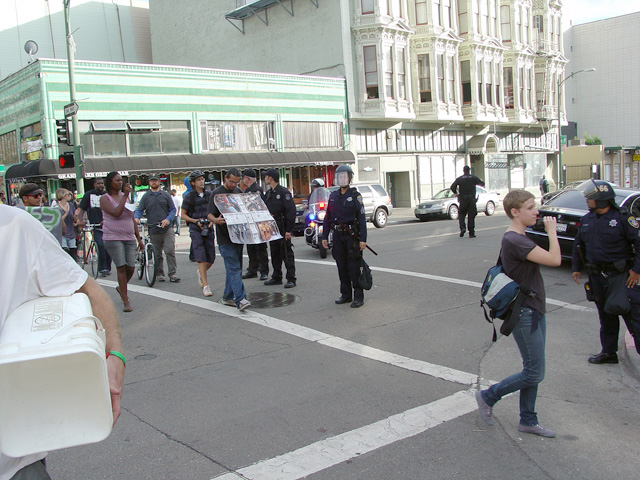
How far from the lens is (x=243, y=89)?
94.8 ft

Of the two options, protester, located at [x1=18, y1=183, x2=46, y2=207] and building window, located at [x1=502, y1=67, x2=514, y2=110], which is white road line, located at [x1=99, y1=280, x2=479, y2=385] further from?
building window, located at [x1=502, y1=67, x2=514, y2=110]

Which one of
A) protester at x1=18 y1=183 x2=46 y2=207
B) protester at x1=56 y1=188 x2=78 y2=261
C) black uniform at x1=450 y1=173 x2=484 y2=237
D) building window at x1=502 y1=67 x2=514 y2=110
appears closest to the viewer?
protester at x1=18 y1=183 x2=46 y2=207

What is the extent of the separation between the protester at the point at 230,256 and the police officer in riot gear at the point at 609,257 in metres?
4.31

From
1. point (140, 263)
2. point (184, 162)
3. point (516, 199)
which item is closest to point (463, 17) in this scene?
point (184, 162)

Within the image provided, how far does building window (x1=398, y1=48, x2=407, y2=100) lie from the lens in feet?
111

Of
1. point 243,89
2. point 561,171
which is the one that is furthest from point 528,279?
point 561,171

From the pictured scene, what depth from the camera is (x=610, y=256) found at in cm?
568

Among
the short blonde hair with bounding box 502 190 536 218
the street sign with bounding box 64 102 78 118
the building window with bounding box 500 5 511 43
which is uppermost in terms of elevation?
the building window with bounding box 500 5 511 43

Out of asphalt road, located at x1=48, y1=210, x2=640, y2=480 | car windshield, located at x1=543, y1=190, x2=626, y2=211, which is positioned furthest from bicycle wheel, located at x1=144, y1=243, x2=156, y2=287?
car windshield, located at x1=543, y1=190, x2=626, y2=211

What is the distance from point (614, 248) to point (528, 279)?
205 centimetres

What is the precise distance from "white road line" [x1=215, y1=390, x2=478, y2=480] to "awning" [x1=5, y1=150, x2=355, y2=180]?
21320mm

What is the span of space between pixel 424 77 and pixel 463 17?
606 centimetres

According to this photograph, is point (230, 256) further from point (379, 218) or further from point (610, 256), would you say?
point (379, 218)

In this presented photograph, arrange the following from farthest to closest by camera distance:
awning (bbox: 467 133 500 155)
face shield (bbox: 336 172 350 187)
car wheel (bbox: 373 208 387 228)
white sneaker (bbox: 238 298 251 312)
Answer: awning (bbox: 467 133 500 155) < car wheel (bbox: 373 208 387 228) < face shield (bbox: 336 172 350 187) < white sneaker (bbox: 238 298 251 312)
